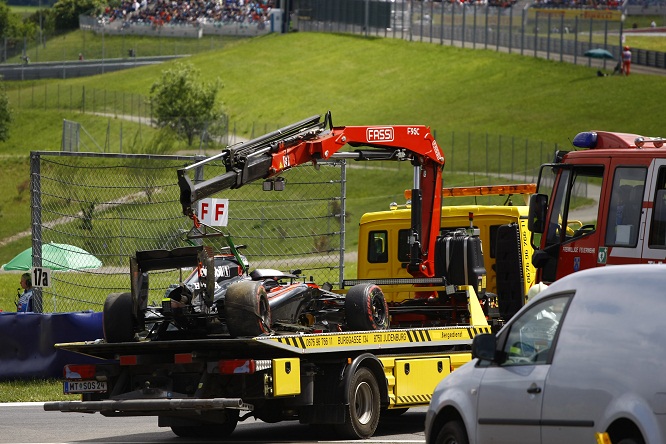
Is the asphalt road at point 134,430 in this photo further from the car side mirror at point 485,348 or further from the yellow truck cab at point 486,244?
the car side mirror at point 485,348

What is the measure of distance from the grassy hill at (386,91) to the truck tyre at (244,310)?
43.7 meters

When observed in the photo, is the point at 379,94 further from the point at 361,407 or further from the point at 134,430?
the point at 361,407

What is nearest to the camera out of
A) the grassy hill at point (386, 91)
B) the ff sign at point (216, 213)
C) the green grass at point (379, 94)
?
the ff sign at point (216, 213)

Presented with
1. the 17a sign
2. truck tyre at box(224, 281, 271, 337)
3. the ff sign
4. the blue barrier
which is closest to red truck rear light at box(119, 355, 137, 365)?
truck tyre at box(224, 281, 271, 337)

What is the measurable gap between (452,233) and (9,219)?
37195 mm

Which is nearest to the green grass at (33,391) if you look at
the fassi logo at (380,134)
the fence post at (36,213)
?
the fence post at (36,213)

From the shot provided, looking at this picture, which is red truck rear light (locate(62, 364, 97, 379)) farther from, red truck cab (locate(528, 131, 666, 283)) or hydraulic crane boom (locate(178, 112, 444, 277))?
red truck cab (locate(528, 131, 666, 283))

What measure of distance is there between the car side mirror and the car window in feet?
0.28

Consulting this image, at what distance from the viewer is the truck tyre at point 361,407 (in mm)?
14070

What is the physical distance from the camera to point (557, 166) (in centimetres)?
1645

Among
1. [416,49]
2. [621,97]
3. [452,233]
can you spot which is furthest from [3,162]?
[452,233]

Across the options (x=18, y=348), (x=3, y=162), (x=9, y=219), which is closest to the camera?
(x=18, y=348)

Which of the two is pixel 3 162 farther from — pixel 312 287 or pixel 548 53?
pixel 312 287

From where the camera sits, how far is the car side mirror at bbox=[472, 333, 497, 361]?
1005 centimetres
